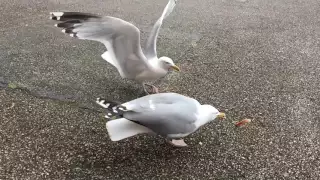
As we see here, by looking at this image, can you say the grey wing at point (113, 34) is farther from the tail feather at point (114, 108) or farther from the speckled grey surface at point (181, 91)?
the tail feather at point (114, 108)

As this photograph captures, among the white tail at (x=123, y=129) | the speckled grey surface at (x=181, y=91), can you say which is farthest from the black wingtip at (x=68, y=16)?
the white tail at (x=123, y=129)

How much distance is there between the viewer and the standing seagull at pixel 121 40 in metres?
1.84

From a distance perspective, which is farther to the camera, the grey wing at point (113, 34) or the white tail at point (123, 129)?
the grey wing at point (113, 34)

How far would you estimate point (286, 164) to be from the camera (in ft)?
5.31

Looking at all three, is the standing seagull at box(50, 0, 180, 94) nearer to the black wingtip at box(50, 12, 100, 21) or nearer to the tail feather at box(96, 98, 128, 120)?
the black wingtip at box(50, 12, 100, 21)

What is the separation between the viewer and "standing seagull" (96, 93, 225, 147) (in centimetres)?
154

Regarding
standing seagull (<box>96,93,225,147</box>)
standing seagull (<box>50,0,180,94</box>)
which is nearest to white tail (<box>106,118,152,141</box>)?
standing seagull (<box>96,93,225,147</box>)

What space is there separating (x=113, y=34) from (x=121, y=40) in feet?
0.17

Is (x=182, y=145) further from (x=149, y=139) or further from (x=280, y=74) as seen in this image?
(x=280, y=74)

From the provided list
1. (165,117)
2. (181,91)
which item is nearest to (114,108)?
(165,117)

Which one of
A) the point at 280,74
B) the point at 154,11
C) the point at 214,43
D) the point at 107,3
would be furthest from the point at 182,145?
the point at 107,3

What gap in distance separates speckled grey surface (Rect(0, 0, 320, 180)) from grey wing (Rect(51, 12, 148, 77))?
0.18m

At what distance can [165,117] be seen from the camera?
1565mm

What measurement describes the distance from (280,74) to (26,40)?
1.62 m
